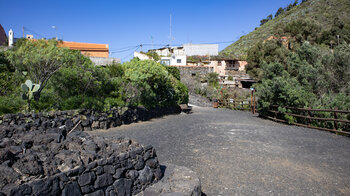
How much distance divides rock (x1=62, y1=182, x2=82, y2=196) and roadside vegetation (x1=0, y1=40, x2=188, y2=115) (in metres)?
7.24

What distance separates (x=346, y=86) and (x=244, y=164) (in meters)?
11.7

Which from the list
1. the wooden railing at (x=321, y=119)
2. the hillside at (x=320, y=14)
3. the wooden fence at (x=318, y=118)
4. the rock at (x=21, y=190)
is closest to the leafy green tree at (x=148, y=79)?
the wooden fence at (x=318, y=118)

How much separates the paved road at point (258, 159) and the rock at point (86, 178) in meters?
1.97

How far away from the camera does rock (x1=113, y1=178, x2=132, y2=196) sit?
11.5 feet

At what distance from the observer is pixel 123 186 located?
3578 millimetres

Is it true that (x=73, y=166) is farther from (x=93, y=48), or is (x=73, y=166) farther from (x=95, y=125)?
(x=93, y=48)

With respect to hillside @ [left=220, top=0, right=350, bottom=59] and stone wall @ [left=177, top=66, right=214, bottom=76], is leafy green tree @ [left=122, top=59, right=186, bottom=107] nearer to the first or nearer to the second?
stone wall @ [left=177, top=66, right=214, bottom=76]

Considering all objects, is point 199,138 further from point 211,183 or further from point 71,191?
point 71,191

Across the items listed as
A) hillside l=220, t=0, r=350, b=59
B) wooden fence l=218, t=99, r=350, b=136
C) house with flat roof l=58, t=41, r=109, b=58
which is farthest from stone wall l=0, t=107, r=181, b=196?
hillside l=220, t=0, r=350, b=59

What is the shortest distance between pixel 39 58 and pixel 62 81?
61.1 inches

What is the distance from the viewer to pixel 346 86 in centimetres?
1427

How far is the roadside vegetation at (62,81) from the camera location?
9.93 meters

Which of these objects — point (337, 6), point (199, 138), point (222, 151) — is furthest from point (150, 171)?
point (337, 6)

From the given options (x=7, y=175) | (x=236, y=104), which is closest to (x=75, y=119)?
(x=7, y=175)
